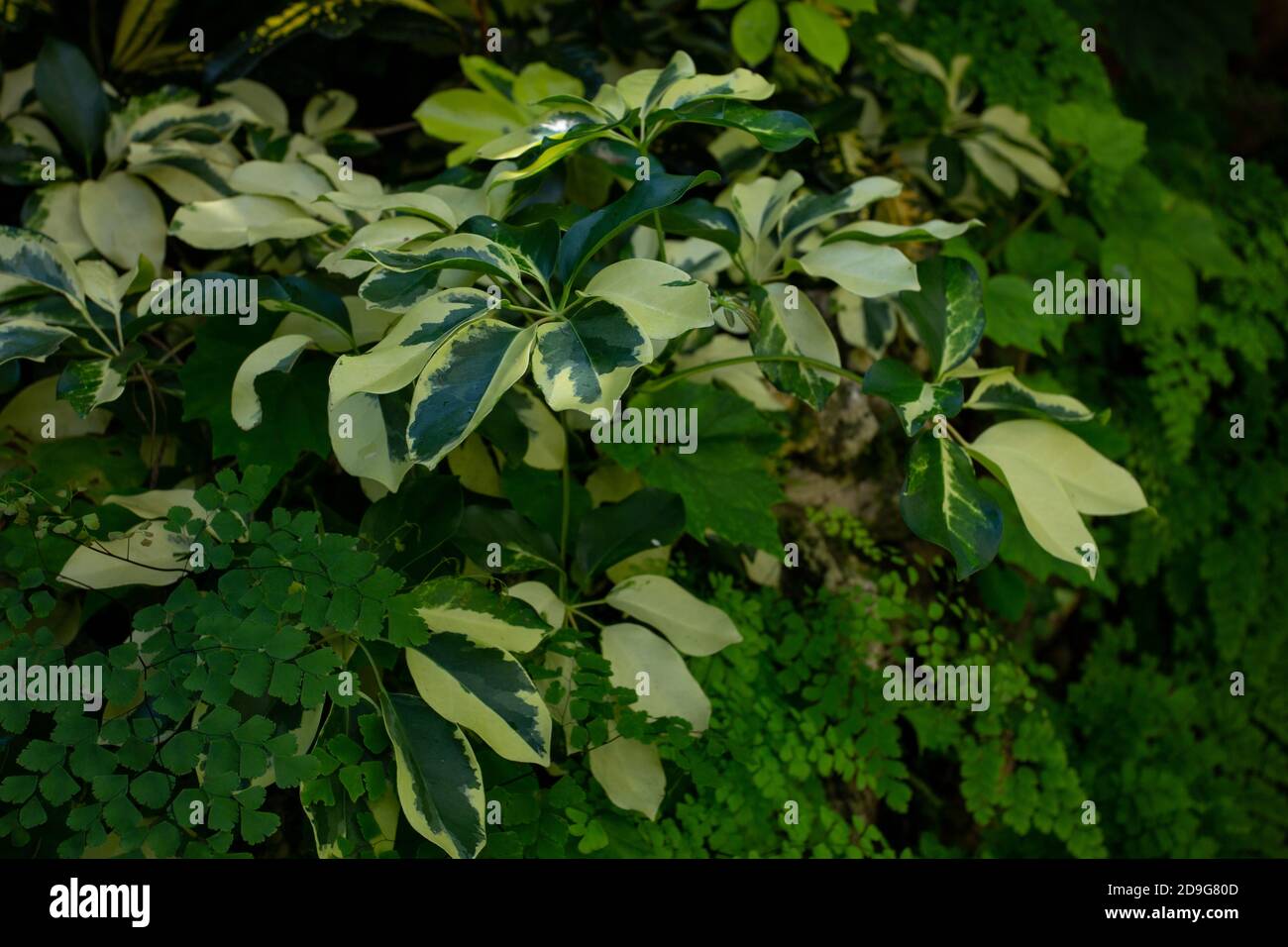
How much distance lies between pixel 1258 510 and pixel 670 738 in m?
1.80

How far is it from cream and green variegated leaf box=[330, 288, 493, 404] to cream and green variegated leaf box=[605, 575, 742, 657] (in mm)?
408

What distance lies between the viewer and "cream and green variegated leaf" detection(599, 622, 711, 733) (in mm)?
1202

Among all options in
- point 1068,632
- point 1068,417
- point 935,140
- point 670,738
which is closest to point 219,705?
point 670,738

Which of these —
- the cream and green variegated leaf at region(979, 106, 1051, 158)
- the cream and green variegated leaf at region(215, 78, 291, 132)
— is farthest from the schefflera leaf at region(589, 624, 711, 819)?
the cream and green variegated leaf at region(979, 106, 1051, 158)

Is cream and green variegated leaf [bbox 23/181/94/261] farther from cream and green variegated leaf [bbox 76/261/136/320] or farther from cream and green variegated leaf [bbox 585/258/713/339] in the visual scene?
cream and green variegated leaf [bbox 585/258/713/339]

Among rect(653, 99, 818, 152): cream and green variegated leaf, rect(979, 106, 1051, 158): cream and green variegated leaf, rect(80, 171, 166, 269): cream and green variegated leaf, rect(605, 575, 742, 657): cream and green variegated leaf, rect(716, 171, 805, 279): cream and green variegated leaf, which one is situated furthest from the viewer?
rect(979, 106, 1051, 158): cream and green variegated leaf

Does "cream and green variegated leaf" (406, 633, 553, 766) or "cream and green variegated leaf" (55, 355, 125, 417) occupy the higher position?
"cream and green variegated leaf" (55, 355, 125, 417)

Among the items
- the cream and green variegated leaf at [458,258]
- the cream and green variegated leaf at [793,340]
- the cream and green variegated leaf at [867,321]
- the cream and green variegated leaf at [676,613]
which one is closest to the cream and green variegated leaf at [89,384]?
the cream and green variegated leaf at [458,258]

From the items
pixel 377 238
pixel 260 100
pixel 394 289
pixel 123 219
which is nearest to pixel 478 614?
pixel 394 289

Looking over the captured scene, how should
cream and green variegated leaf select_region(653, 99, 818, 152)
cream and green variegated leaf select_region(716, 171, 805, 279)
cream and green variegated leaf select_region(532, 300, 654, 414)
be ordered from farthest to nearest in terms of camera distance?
cream and green variegated leaf select_region(716, 171, 805, 279), cream and green variegated leaf select_region(653, 99, 818, 152), cream and green variegated leaf select_region(532, 300, 654, 414)

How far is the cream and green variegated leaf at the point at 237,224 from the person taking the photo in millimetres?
1285

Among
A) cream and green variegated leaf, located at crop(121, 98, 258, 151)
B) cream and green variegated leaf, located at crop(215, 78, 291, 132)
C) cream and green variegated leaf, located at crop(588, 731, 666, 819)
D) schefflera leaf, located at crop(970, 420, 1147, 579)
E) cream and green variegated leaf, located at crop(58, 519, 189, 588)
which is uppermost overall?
cream and green variegated leaf, located at crop(215, 78, 291, 132)

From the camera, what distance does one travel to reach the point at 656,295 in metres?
0.99
